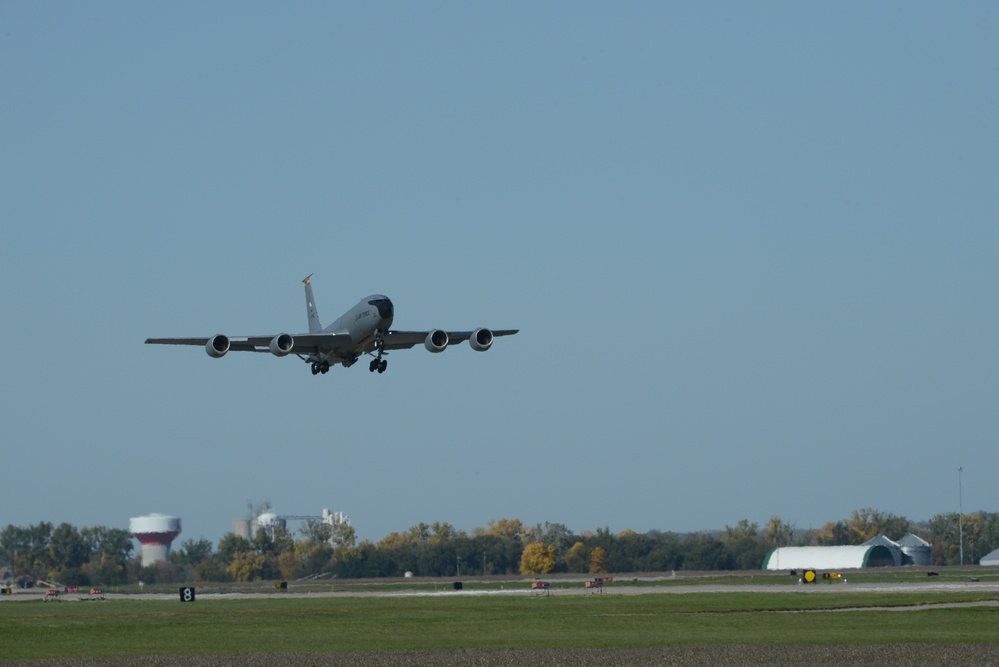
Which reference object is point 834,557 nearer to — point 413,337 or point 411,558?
point 411,558

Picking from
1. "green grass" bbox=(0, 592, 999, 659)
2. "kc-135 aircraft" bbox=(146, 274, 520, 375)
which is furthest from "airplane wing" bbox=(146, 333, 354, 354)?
"green grass" bbox=(0, 592, 999, 659)

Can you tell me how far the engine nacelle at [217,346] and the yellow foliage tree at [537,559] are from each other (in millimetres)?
105979

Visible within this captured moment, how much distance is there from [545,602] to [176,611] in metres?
22.2

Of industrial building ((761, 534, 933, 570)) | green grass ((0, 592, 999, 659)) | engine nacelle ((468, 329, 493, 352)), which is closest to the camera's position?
green grass ((0, 592, 999, 659))

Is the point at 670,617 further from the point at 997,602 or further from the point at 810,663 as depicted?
the point at 810,663

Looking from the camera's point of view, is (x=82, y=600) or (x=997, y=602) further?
(x=82, y=600)

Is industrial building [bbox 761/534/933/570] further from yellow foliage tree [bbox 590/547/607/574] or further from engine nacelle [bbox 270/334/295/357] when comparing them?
engine nacelle [bbox 270/334/295/357]

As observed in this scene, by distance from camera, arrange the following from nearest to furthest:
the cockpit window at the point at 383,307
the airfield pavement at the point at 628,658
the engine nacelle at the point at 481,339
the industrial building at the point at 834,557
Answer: the airfield pavement at the point at 628,658, the cockpit window at the point at 383,307, the engine nacelle at the point at 481,339, the industrial building at the point at 834,557

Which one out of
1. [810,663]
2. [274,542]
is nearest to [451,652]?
[810,663]

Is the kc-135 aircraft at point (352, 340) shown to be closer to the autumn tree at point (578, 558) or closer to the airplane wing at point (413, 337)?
the airplane wing at point (413, 337)

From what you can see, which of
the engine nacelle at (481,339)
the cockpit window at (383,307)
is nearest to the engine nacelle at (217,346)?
the cockpit window at (383,307)

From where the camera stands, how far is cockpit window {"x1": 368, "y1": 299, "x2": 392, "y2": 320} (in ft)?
232

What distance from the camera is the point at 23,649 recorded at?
2153 inches

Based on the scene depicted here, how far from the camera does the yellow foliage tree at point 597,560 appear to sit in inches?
6604
